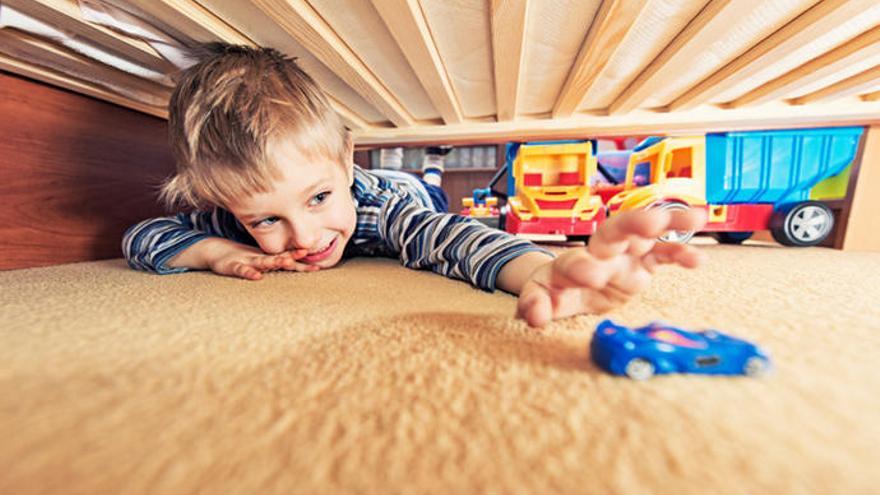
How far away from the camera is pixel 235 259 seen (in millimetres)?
603

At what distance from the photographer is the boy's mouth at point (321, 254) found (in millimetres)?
638

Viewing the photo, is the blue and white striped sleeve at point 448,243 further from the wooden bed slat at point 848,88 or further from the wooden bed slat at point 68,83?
the wooden bed slat at point 848,88

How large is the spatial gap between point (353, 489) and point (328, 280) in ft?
1.46

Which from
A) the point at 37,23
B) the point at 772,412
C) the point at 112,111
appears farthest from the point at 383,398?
the point at 112,111

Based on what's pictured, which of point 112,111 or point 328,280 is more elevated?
point 112,111

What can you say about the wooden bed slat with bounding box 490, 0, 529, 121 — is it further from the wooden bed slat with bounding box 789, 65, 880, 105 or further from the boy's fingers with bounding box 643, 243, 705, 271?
the wooden bed slat with bounding box 789, 65, 880, 105

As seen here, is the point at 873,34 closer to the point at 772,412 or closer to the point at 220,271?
the point at 772,412

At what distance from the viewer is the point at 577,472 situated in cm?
14

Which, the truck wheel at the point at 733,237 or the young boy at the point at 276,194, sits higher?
the young boy at the point at 276,194

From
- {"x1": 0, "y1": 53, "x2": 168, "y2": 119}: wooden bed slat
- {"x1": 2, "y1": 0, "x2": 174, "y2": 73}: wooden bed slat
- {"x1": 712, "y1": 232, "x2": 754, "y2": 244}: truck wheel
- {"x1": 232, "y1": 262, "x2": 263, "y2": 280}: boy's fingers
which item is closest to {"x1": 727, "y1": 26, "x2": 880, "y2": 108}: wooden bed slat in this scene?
{"x1": 712, "y1": 232, "x2": 754, "y2": 244}: truck wheel

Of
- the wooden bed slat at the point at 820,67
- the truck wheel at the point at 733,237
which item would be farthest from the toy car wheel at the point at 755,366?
the truck wheel at the point at 733,237

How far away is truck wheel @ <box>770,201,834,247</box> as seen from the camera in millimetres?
1124

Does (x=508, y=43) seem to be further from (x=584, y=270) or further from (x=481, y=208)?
(x=481, y=208)

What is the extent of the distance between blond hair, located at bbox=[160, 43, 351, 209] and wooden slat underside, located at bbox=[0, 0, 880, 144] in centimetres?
10
